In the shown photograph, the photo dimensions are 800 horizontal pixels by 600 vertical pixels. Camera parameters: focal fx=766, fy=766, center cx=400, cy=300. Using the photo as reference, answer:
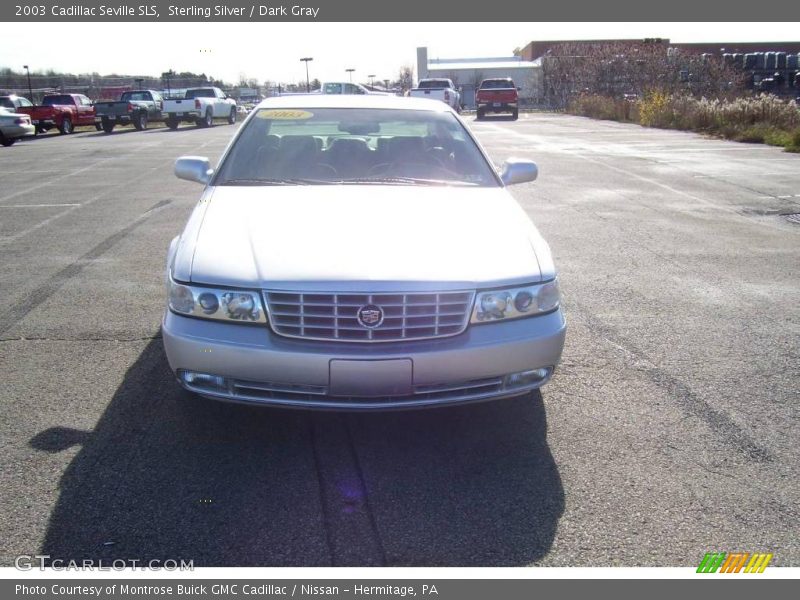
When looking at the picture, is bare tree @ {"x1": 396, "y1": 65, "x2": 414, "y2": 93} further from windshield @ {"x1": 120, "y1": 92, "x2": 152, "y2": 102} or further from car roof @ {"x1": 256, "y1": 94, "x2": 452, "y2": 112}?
car roof @ {"x1": 256, "y1": 94, "x2": 452, "y2": 112}

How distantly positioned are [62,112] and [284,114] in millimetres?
28440

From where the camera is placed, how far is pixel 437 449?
3.63m

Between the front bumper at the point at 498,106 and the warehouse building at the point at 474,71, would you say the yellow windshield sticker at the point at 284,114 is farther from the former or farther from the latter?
the warehouse building at the point at 474,71

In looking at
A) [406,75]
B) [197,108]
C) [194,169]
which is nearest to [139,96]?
[197,108]

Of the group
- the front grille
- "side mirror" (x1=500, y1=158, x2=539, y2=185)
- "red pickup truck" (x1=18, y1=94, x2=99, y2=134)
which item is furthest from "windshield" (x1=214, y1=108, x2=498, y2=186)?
"red pickup truck" (x1=18, y1=94, x2=99, y2=134)

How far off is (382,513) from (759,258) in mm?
5750

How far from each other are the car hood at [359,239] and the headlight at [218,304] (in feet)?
0.17

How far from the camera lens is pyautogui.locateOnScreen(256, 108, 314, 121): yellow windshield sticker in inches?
211

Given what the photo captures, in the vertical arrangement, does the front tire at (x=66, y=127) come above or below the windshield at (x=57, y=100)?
below

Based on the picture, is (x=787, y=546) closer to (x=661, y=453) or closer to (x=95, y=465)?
(x=661, y=453)

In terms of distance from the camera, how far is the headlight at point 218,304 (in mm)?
3406

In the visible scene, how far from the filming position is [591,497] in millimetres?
3197

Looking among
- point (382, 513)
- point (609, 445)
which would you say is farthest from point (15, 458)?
point (609, 445)

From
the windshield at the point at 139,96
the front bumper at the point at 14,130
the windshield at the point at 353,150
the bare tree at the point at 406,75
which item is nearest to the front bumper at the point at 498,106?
the windshield at the point at 139,96
